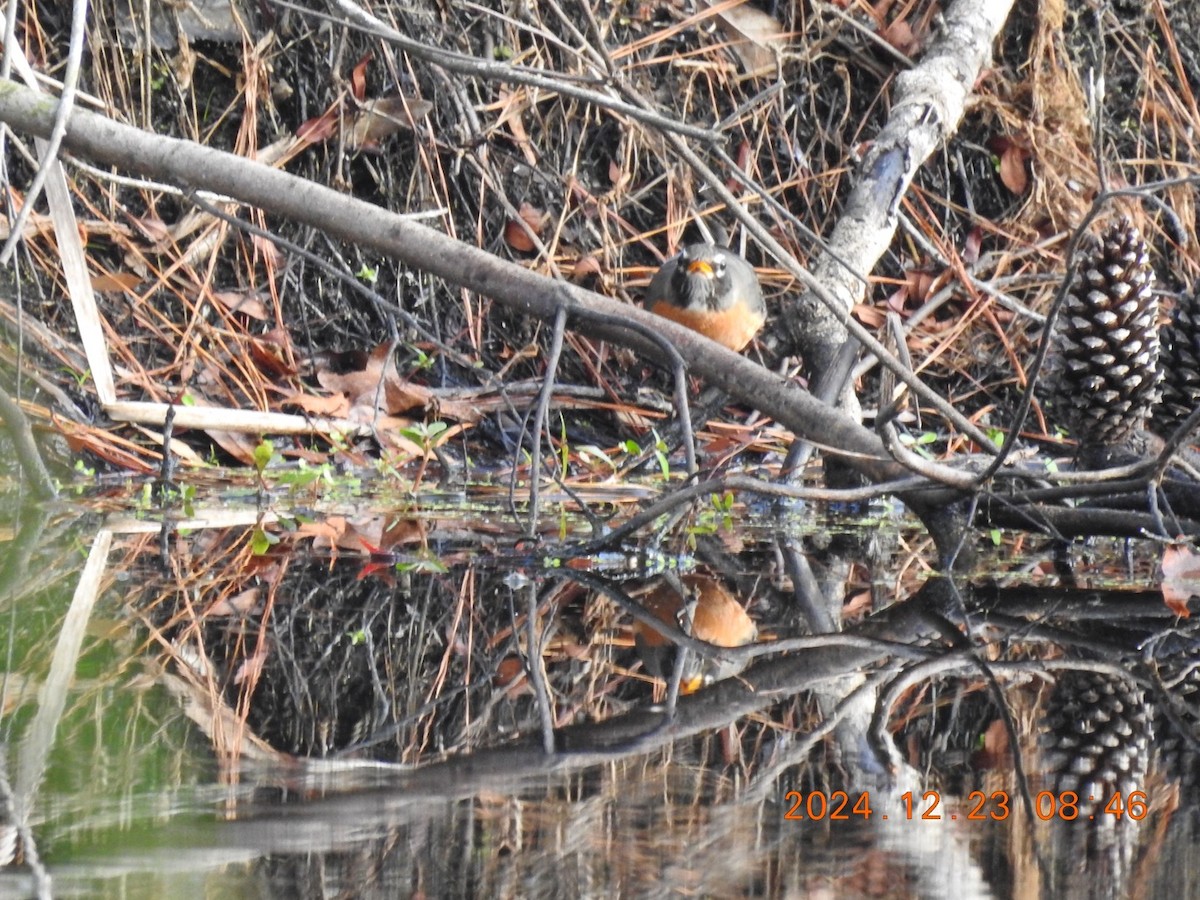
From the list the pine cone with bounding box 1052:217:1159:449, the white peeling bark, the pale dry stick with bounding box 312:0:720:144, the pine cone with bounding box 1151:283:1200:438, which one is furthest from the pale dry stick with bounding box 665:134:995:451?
the white peeling bark

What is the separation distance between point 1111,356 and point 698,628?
126 centimetres

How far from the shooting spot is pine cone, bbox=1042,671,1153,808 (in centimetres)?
137

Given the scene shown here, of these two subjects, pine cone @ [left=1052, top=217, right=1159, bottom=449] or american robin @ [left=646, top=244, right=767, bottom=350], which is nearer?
pine cone @ [left=1052, top=217, right=1159, bottom=449]

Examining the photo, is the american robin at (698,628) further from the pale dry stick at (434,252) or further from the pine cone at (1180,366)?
the pine cone at (1180,366)

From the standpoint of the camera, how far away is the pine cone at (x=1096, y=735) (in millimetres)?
1374

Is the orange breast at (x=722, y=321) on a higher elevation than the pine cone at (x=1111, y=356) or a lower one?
higher

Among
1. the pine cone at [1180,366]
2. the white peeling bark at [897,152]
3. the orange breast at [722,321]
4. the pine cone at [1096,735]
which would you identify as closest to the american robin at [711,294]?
the orange breast at [722,321]

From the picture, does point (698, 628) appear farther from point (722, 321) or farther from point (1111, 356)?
point (722, 321)

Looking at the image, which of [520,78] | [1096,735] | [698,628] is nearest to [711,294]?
[520,78]

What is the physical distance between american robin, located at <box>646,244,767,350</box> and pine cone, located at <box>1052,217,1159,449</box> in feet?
4.20

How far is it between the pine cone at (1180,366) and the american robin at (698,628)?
1.27 meters

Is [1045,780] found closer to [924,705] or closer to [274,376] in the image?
→ [924,705]

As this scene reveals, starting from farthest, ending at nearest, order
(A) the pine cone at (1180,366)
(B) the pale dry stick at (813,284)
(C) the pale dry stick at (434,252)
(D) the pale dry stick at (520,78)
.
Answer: (A) the pine cone at (1180,366) → (C) the pale dry stick at (434,252) → (B) the pale dry stick at (813,284) → (D) the pale dry stick at (520,78)

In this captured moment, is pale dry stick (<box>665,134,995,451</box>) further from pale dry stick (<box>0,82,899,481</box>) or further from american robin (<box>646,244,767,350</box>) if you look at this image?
american robin (<box>646,244,767,350</box>)
